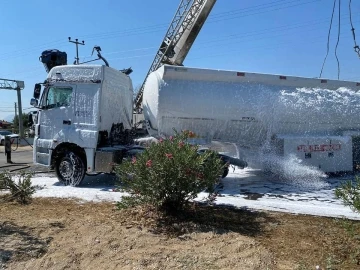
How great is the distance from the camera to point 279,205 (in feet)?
22.4

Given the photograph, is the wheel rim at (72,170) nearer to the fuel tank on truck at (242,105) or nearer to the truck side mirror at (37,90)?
the truck side mirror at (37,90)

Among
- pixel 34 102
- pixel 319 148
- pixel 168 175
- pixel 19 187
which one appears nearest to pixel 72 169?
pixel 34 102

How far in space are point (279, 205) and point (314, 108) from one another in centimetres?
428

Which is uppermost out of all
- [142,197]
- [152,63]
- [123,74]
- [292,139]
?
[152,63]

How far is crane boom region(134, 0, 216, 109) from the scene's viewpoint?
1912cm

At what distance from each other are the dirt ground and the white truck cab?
10.7 ft

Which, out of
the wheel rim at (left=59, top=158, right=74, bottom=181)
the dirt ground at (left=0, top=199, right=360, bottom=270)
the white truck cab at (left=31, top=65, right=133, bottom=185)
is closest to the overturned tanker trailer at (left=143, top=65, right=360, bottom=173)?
the white truck cab at (left=31, top=65, right=133, bottom=185)

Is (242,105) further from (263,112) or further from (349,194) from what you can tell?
(349,194)

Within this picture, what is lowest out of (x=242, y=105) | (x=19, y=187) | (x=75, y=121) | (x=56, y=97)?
(x=19, y=187)

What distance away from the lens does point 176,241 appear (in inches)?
177

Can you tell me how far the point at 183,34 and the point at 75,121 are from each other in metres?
12.7

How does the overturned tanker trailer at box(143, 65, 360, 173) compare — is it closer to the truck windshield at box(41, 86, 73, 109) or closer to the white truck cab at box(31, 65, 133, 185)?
the white truck cab at box(31, 65, 133, 185)

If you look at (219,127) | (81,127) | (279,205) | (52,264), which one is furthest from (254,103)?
(52,264)

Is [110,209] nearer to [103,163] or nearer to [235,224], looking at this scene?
[235,224]
